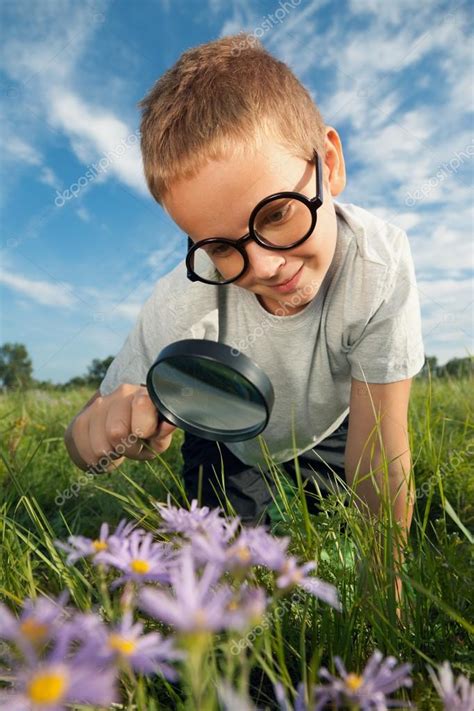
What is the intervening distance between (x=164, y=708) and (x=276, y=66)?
2420 millimetres

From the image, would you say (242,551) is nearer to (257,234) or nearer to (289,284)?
(257,234)

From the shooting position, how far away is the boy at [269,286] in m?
2.11

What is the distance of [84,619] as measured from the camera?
0.61m

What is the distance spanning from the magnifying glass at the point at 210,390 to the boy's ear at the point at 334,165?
110cm

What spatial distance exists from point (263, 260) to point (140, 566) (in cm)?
145

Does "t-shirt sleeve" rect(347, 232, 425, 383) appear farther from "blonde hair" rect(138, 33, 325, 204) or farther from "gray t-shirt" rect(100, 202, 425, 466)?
"blonde hair" rect(138, 33, 325, 204)

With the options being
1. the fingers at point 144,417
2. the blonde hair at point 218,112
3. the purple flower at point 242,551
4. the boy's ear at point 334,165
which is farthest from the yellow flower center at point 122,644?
the boy's ear at point 334,165

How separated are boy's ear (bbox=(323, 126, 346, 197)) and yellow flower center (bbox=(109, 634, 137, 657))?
2.16 metres

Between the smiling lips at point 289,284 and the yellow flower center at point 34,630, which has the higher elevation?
the smiling lips at point 289,284

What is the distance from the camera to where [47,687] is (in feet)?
1.73

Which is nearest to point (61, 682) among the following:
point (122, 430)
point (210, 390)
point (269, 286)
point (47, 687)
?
point (47, 687)

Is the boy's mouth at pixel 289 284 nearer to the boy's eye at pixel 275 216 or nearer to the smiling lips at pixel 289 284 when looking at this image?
the smiling lips at pixel 289 284

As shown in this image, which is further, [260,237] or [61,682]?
[260,237]

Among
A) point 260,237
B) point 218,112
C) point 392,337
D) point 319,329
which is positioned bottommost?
point 392,337
